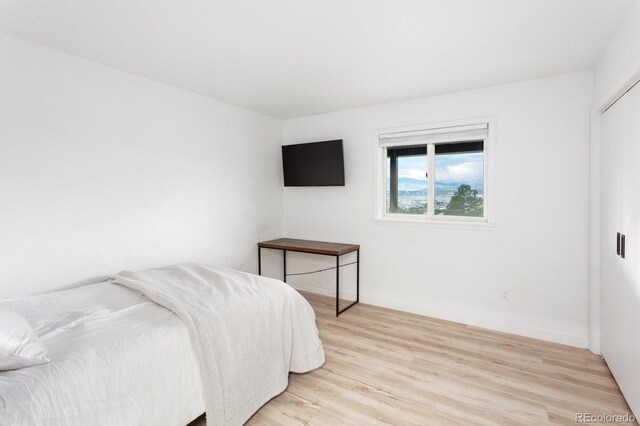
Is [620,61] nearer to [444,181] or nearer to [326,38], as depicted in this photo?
[444,181]

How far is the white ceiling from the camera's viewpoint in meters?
1.85

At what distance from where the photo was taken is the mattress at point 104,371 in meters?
1.26

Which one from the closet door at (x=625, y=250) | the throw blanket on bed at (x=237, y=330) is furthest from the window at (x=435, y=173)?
the throw blanket on bed at (x=237, y=330)

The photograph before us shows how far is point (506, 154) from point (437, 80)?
0.97 meters

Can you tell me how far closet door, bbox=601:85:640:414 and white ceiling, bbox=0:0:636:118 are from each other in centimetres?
61

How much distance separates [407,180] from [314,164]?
3.78 ft

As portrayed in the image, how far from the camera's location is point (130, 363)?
1.53 m

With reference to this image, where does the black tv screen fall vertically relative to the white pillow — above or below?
above

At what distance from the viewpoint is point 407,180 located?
152 inches

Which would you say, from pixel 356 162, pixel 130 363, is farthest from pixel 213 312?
pixel 356 162

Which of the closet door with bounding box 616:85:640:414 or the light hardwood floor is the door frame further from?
the closet door with bounding box 616:85:640:414

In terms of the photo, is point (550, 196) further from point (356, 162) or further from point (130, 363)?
point (130, 363)

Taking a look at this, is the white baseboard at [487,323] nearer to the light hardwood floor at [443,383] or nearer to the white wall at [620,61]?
the light hardwood floor at [443,383]

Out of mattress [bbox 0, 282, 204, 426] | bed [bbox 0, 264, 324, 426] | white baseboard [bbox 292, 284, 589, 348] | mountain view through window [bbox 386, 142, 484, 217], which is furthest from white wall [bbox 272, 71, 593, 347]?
mattress [bbox 0, 282, 204, 426]
